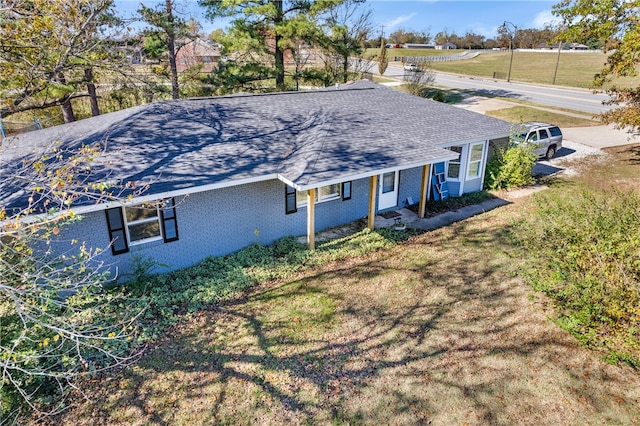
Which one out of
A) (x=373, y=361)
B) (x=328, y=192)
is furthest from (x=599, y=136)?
(x=373, y=361)

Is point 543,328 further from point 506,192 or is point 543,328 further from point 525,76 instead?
point 525,76

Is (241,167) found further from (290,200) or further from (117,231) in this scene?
(117,231)

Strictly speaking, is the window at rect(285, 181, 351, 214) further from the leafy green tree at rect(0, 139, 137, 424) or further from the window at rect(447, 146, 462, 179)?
the window at rect(447, 146, 462, 179)

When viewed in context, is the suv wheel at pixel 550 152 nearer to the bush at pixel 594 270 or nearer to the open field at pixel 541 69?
the bush at pixel 594 270

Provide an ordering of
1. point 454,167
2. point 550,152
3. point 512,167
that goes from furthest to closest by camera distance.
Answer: point 550,152 < point 512,167 < point 454,167

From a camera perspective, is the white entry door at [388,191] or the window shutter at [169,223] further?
the white entry door at [388,191]

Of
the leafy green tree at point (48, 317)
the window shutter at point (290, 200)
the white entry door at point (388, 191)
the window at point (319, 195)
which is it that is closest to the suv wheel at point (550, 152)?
the white entry door at point (388, 191)
